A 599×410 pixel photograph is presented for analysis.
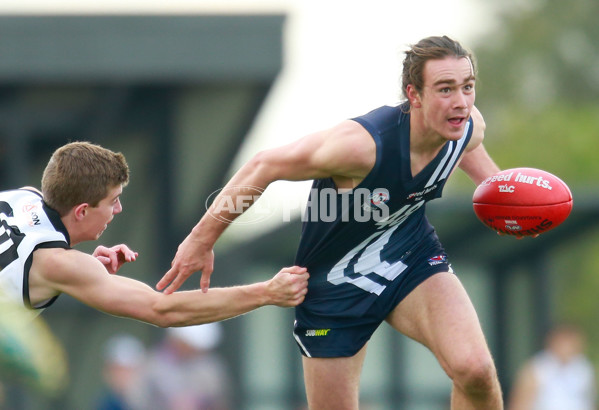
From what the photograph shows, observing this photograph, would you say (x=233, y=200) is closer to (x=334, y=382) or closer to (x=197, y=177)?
(x=334, y=382)

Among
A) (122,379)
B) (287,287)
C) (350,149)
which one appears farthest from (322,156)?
(122,379)

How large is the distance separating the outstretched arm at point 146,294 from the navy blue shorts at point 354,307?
1.82ft

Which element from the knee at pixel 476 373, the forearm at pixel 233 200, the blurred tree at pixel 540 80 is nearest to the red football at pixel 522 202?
the knee at pixel 476 373

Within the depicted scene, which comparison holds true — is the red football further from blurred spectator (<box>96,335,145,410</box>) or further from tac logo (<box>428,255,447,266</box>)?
blurred spectator (<box>96,335,145,410</box>)

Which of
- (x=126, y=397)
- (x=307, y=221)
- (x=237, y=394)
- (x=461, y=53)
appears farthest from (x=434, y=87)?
(x=237, y=394)

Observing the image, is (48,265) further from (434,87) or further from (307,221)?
(434,87)

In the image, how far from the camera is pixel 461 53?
4.61 metres

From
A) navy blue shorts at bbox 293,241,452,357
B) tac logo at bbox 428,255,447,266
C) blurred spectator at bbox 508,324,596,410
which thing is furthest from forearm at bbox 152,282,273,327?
blurred spectator at bbox 508,324,596,410

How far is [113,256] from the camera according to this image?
4.66 meters

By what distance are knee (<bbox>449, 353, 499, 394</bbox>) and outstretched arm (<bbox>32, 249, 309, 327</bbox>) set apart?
824 millimetres

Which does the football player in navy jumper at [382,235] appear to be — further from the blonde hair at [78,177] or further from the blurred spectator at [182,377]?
the blurred spectator at [182,377]

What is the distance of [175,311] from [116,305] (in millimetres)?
279

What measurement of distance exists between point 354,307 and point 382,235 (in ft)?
1.31

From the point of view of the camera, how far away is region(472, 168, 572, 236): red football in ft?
16.4
